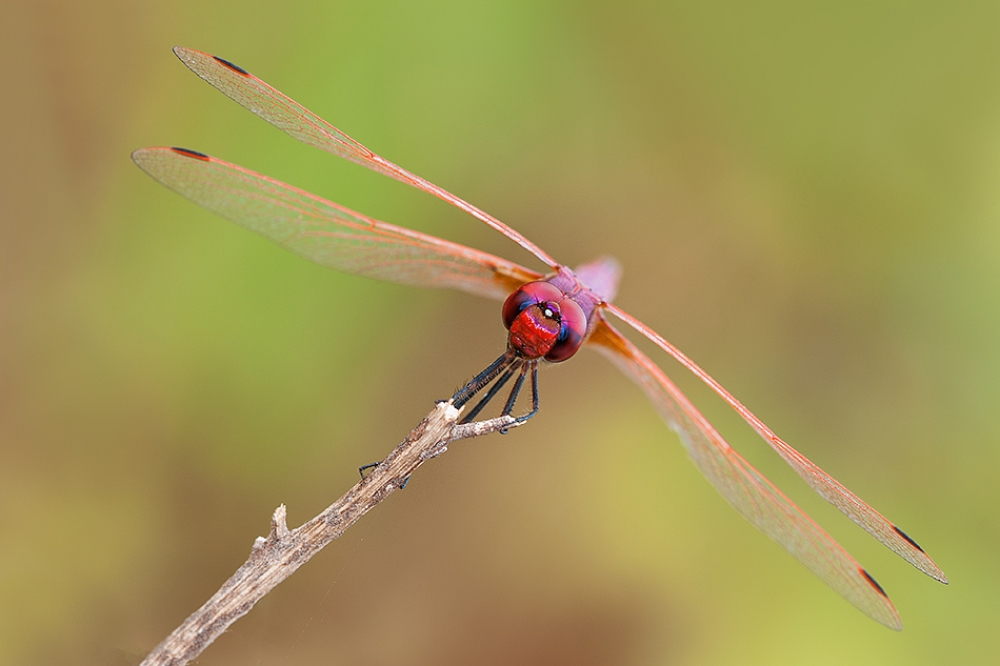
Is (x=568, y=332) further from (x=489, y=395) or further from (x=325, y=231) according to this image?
(x=325, y=231)

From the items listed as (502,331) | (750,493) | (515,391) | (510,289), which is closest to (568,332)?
(515,391)

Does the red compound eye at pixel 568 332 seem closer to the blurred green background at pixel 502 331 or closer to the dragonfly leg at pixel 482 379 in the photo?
the dragonfly leg at pixel 482 379

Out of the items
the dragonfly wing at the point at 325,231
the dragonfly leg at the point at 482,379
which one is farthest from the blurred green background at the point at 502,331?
the dragonfly leg at the point at 482,379

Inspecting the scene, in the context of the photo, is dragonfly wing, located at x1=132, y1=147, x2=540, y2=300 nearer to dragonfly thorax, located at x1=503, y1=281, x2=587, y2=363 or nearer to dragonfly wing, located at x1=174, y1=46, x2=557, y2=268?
dragonfly wing, located at x1=174, y1=46, x2=557, y2=268

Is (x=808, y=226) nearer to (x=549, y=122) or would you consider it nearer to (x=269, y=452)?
(x=549, y=122)

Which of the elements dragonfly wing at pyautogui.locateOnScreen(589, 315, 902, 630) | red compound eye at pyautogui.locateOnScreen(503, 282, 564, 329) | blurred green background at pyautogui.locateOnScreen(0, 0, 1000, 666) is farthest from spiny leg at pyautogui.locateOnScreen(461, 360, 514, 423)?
blurred green background at pyautogui.locateOnScreen(0, 0, 1000, 666)

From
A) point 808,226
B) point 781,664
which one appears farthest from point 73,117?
point 781,664

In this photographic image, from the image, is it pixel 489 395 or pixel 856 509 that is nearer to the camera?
pixel 856 509

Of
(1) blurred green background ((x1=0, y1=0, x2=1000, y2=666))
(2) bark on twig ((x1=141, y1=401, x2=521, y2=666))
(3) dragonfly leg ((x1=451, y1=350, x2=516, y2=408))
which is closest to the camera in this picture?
(2) bark on twig ((x1=141, y1=401, x2=521, y2=666))
